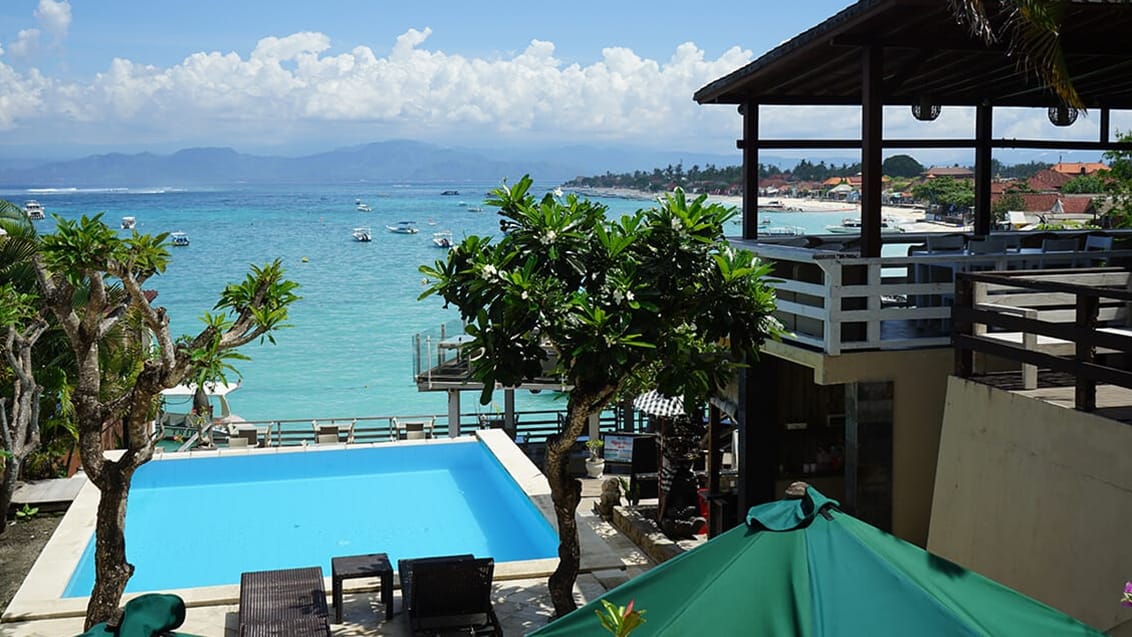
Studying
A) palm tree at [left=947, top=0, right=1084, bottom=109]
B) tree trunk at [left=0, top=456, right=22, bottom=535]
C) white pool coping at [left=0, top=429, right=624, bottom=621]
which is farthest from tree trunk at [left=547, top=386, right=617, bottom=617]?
tree trunk at [left=0, top=456, right=22, bottom=535]

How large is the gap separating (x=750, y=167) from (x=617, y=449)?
8949 millimetres

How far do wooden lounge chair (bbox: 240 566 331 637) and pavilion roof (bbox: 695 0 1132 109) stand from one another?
634cm

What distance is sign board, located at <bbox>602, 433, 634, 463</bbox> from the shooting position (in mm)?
19844

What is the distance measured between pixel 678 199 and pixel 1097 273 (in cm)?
326

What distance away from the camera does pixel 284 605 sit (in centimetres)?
944

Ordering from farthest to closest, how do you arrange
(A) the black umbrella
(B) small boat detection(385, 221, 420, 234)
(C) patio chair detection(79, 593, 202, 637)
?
1. (B) small boat detection(385, 221, 420, 234)
2. (A) the black umbrella
3. (C) patio chair detection(79, 593, 202, 637)

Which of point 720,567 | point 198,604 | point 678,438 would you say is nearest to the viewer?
point 720,567

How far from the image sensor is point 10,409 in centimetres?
1532

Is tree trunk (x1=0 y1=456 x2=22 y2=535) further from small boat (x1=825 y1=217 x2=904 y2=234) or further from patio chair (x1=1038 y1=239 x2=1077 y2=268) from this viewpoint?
patio chair (x1=1038 y1=239 x2=1077 y2=268)

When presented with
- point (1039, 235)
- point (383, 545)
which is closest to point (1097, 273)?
point (1039, 235)

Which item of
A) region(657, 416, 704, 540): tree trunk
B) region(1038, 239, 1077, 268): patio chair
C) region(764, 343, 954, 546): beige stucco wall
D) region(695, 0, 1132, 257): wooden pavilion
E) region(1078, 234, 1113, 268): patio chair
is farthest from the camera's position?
region(657, 416, 704, 540): tree trunk

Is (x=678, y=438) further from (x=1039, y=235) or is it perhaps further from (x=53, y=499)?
(x=53, y=499)

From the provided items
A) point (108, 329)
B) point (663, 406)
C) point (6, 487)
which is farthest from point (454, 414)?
point (108, 329)

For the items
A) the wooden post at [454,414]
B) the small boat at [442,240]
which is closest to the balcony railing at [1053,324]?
the wooden post at [454,414]
